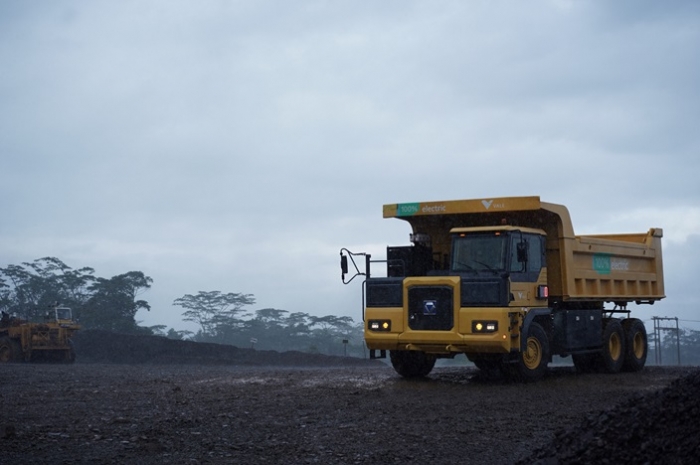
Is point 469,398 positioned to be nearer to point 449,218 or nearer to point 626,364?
point 449,218

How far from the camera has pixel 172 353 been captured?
38.4m

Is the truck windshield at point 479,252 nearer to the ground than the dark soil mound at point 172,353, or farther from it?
farther from it

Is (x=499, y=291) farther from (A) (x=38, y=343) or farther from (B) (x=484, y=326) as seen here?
(A) (x=38, y=343)

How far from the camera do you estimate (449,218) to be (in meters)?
17.5

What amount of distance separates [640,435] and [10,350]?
31996 mm

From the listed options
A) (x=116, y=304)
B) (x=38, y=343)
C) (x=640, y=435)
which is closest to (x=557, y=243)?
(x=640, y=435)

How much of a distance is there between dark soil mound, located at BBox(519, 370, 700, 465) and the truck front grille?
7.19 m

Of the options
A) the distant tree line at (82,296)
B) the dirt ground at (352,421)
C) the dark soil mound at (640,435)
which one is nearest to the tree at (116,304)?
the distant tree line at (82,296)

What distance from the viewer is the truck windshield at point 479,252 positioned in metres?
15.3

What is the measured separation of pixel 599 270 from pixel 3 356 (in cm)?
2583

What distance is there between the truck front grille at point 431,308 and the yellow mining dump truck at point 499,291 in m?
0.02

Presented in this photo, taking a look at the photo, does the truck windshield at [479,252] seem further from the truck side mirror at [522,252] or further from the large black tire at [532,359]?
the large black tire at [532,359]

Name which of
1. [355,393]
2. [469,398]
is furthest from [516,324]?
[355,393]

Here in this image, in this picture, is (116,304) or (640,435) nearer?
(640,435)
